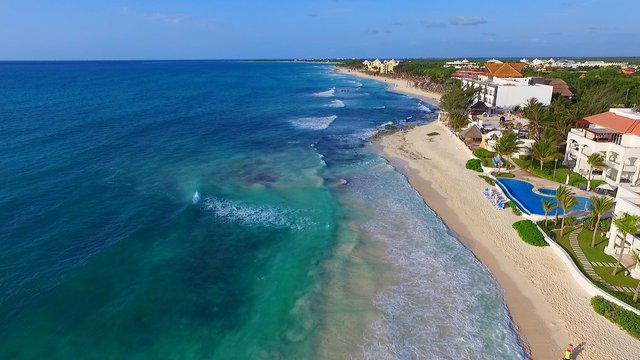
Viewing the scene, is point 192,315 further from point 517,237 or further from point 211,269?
point 517,237

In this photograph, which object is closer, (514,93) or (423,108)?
(514,93)

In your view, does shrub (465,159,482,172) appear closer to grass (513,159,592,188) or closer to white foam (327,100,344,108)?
grass (513,159,592,188)

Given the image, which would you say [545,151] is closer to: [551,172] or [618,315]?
[551,172]

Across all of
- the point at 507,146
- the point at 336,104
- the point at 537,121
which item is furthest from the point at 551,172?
the point at 336,104

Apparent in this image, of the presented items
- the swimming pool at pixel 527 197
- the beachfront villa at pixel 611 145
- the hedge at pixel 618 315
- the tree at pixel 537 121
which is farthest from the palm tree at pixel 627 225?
the tree at pixel 537 121

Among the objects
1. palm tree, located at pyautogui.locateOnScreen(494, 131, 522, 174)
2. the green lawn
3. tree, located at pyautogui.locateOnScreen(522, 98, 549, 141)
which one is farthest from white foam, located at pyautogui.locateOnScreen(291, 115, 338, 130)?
the green lawn

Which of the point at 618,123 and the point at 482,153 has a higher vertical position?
the point at 618,123

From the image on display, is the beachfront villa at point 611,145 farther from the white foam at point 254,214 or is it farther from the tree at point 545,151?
the white foam at point 254,214
